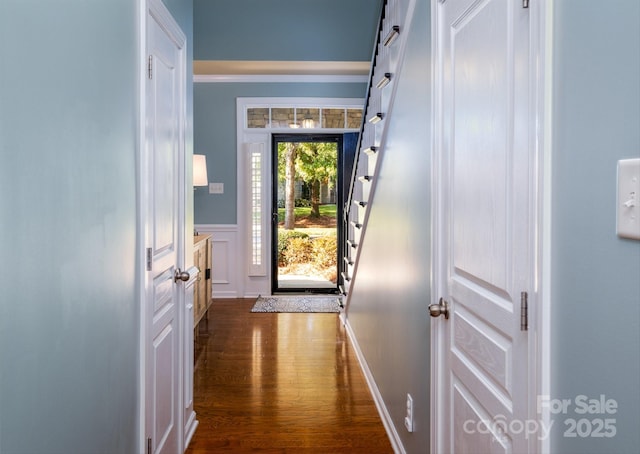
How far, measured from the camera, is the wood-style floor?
269cm

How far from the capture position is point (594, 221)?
2.90 ft

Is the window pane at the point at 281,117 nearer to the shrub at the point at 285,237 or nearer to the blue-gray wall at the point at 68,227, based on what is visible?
the shrub at the point at 285,237

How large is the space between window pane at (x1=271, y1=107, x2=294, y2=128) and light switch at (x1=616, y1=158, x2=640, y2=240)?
Answer: 5.55m

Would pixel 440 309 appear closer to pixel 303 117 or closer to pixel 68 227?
pixel 68 227

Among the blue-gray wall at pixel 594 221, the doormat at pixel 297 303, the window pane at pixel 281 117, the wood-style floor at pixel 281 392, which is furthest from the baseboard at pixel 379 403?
the window pane at pixel 281 117

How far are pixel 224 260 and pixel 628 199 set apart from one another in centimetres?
568

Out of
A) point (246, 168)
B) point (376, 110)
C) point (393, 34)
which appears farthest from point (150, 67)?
point (246, 168)

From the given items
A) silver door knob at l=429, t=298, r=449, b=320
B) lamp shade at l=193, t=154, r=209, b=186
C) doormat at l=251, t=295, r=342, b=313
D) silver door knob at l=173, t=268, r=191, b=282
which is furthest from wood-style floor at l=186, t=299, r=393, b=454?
lamp shade at l=193, t=154, r=209, b=186

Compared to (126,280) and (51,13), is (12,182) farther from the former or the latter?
(126,280)

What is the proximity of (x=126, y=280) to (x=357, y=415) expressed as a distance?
1769 mm

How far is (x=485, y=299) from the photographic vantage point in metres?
1.41

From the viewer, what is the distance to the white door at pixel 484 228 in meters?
1.17

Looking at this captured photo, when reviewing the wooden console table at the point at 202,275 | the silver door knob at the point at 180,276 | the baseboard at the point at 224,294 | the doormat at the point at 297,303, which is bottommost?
the doormat at the point at 297,303

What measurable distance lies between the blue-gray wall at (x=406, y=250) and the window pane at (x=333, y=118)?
2.94 m
